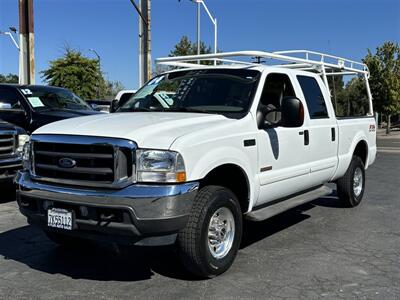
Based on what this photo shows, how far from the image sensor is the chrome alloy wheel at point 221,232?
184 inches

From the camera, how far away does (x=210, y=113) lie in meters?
5.20

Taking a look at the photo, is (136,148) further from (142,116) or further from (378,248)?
(378,248)

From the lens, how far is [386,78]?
3362 centimetres

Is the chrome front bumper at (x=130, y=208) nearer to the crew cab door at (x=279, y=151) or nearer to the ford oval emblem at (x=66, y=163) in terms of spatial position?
the ford oval emblem at (x=66, y=163)

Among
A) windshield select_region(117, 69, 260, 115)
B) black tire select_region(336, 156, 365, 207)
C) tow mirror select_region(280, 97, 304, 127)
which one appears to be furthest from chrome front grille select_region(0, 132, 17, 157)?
black tire select_region(336, 156, 365, 207)

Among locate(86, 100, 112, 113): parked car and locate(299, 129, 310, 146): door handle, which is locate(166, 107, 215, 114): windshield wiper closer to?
locate(299, 129, 310, 146): door handle

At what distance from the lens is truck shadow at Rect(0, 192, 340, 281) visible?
4.83 meters

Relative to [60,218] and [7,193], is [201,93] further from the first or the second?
[7,193]

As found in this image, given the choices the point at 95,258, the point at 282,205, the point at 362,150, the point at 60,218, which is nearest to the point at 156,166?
the point at 60,218

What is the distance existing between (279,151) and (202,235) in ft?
5.32

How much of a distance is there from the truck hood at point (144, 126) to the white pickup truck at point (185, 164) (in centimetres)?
1

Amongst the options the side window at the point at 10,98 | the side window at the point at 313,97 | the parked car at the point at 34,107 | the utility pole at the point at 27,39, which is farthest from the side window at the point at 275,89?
the utility pole at the point at 27,39

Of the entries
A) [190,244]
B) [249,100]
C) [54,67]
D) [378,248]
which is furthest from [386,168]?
[54,67]

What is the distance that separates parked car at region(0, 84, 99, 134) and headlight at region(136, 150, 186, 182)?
18.6 ft
